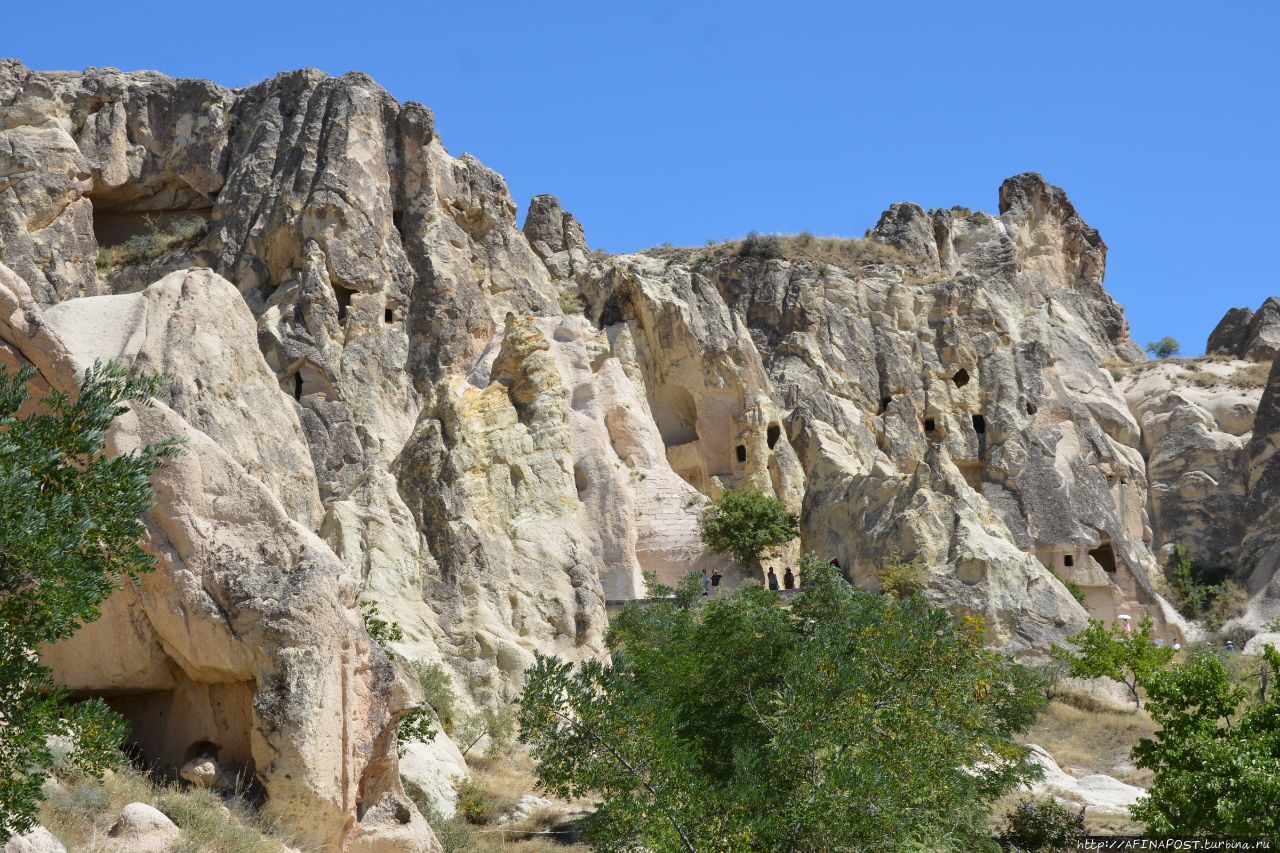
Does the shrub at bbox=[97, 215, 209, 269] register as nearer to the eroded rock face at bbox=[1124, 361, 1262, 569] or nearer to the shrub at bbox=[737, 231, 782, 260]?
the shrub at bbox=[737, 231, 782, 260]

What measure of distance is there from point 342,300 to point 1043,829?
90.9 feet

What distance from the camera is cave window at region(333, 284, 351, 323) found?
4250cm

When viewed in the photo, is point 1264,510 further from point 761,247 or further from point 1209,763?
point 1209,763

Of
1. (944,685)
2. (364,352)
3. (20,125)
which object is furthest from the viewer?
(20,125)

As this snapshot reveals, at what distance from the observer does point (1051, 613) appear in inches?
1414

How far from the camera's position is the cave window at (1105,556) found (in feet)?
156

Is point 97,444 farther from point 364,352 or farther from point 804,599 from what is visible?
point 364,352

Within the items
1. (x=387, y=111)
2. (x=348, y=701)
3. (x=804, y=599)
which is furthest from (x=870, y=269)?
(x=348, y=701)

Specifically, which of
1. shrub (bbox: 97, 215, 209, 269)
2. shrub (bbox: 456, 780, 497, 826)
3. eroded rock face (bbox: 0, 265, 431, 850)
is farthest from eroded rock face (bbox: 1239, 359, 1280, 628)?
eroded rock face (bbox: 0, 265, 431, 850)

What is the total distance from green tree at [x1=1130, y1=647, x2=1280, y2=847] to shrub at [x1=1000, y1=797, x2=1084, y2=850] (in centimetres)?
→ 404

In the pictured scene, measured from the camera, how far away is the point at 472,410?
107ft

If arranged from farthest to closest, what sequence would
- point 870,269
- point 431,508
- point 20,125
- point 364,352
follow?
point 870,269, point 20,125, point 364,352, point 431,508

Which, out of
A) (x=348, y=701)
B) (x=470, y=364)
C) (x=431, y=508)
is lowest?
(x=348, y=701)

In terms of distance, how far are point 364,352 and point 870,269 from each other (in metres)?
25.8
